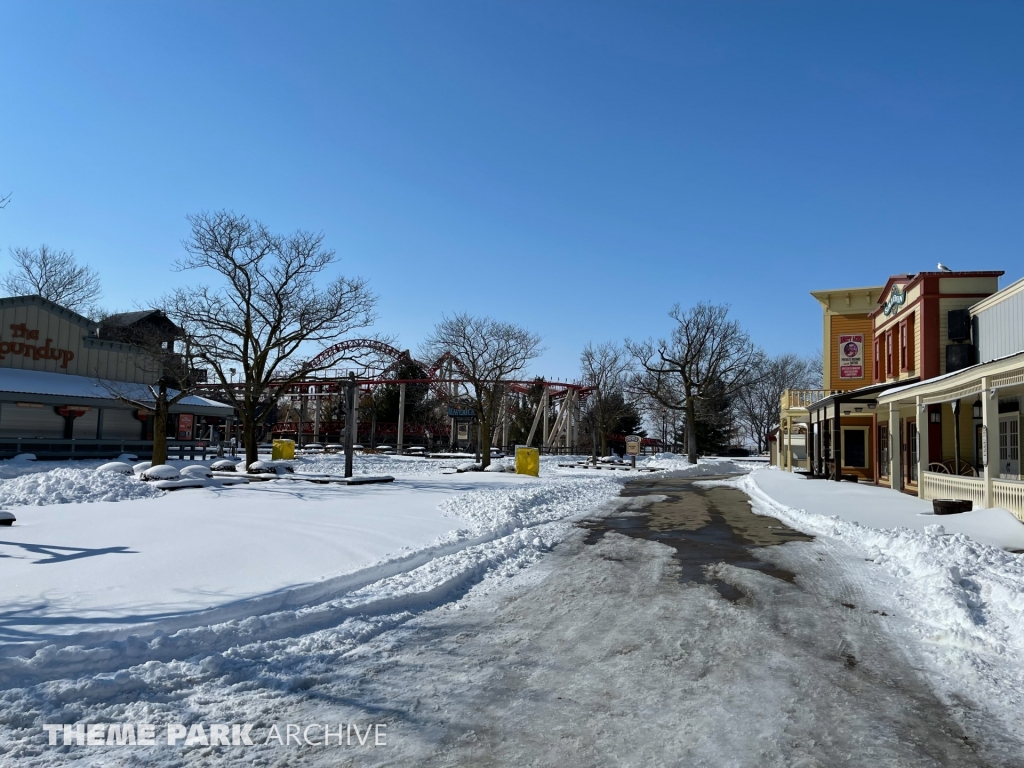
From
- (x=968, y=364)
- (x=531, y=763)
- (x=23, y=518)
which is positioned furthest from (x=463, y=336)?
(x=531, y=763)

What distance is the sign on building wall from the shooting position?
31.5 metres

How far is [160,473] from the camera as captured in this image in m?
19.6

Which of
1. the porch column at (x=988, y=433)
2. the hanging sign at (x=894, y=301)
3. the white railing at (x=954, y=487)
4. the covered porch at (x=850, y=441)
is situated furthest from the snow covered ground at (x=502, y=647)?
the covered porch at (x=850, y=441)

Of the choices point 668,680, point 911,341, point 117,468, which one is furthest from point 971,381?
point 117,468

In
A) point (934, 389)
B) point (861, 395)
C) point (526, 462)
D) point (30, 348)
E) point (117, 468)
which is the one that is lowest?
point (117, 468)

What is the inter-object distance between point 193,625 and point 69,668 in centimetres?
123

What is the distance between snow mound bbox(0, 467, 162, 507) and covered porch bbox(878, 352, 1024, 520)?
18.1 meters

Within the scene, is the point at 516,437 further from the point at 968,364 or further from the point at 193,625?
the point at 193,625

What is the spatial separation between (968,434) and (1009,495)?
787 centimetres

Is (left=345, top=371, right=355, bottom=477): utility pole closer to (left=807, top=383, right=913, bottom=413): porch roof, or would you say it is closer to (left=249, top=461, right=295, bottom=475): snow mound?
(left=249, top=461, right=295, bottom=475): snow mound

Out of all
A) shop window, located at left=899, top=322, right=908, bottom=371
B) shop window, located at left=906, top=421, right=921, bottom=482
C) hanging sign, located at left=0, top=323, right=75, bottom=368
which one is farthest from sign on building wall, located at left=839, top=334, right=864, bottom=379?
hanging sign, located at left=0, top=323, right=75, bottom=368

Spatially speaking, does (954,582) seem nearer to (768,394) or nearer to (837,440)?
(837,440)

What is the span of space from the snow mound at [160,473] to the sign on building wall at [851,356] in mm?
27094

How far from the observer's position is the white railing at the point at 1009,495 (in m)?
13.0
